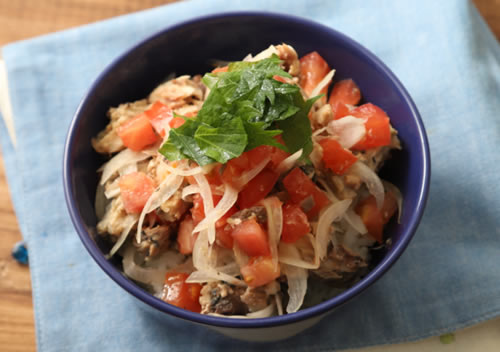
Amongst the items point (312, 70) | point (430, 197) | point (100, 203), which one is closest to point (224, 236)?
point (100, 203)

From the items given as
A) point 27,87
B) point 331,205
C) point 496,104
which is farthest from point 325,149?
point 27,87

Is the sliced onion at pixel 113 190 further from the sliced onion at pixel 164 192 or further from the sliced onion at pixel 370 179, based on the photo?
the sliced onion at pixel 370 179

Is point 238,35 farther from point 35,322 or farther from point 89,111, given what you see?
point 35,322

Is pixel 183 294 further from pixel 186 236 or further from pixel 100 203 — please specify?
pixel 100 203

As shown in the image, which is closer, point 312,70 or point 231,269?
point 231,269

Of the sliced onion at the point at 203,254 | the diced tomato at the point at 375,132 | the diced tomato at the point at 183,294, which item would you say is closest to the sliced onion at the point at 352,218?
the diced tomato at the point at 375,132

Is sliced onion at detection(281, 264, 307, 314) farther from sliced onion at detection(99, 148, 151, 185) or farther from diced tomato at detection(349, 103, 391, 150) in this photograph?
sliced onion at detection(99, 148, 151, 185)
